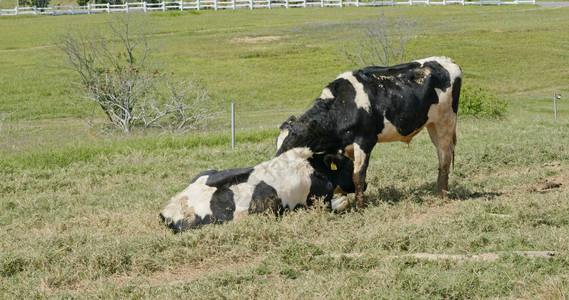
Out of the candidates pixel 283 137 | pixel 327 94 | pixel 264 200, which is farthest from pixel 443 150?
pixel 264 200

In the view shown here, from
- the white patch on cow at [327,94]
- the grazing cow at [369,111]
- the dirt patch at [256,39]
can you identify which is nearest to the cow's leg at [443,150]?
the grazing cow at [369,111]

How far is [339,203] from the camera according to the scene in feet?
30.7

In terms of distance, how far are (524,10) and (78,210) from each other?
63205 millimetres

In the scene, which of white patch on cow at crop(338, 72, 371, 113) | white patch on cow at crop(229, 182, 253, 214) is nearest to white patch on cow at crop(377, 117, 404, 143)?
white patch on cow at crop(338, 72, 371, 113)

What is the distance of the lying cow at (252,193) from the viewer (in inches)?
349

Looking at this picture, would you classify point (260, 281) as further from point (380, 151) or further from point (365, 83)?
point (380, 151)

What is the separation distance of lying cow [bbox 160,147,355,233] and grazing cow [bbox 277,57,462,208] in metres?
0.34

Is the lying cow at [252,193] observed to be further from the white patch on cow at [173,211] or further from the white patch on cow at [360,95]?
the white patch on cow at [360,95]

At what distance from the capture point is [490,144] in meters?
13.9

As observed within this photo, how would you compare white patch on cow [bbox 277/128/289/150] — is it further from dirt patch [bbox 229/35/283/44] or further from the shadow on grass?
dirt patch [bbox 229/35/283/44]

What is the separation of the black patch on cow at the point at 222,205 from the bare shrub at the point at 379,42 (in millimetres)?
23889

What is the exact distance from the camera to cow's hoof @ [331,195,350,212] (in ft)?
30.6

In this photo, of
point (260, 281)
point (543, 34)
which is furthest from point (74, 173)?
point (543, 34)

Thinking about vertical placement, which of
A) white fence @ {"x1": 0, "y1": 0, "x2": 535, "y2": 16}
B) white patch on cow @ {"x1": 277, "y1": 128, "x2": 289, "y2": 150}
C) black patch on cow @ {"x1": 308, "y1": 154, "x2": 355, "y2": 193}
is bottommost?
black patch on cow @ {"x1": 308, "y1": 154, "x2": 355, "y2": 193}
